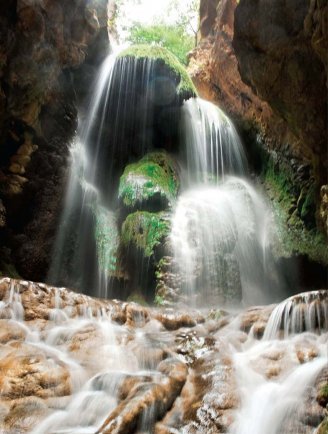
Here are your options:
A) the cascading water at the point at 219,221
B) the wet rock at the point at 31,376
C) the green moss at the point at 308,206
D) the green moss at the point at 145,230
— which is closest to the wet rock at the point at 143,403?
the wet rock at the point at 31,376

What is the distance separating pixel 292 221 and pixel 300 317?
6.08 metres

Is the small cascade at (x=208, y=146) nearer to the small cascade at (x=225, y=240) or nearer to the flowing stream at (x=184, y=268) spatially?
the flowing stream at (x=184, y=268)

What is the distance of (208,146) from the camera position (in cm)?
1469

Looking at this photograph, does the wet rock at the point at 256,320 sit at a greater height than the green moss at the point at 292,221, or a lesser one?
lesser

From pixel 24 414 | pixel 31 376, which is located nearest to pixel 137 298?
pixel 31 376

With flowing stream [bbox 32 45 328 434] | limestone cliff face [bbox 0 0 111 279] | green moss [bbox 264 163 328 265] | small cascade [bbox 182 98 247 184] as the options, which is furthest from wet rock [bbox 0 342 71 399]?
small cascade [bbox 182 98 247 184]

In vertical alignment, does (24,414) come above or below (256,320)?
below

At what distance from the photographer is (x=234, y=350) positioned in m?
5.34

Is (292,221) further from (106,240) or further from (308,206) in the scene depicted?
(106,240)

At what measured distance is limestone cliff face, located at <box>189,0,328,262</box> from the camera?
7125 millimetres

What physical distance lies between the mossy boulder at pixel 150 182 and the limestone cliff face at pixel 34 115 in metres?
1.91

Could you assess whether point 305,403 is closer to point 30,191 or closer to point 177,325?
point 177,325

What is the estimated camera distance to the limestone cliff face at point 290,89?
7.12 meters

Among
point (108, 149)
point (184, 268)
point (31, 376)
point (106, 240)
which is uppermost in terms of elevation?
point (108, 149)
